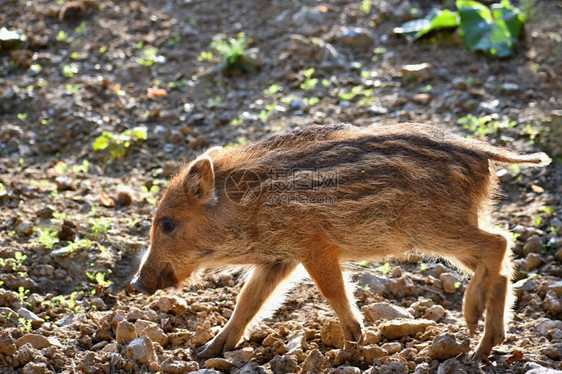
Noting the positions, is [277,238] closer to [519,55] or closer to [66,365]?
[66,365]

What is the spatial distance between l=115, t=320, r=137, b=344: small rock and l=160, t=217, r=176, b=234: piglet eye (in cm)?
69

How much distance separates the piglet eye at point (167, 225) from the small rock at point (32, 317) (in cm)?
95

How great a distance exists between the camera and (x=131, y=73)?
27.9 ft

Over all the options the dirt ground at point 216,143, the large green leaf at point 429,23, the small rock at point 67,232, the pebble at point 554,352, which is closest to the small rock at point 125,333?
the dirt ground at point 216,143

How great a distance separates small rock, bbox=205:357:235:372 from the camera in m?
4.22

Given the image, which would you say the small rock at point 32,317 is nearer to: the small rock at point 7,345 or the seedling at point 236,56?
the small rock at point 7,345

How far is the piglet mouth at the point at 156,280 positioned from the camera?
4.67m

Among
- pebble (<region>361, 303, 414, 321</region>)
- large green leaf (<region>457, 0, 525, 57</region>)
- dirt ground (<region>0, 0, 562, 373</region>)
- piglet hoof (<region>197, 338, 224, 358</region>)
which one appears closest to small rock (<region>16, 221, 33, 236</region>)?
dirt ground (<region>0, 0, 562, 373</region>)

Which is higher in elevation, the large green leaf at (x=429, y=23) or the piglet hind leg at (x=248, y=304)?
the large green leaf at (x=429, y=23)

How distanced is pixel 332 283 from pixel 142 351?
1187 mm

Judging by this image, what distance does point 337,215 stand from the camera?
14.4ft

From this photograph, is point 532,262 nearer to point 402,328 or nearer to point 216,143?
point 402,328

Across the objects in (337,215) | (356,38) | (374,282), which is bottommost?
(374,282)

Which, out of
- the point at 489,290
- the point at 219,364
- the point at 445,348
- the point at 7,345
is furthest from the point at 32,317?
the point at 489,290
